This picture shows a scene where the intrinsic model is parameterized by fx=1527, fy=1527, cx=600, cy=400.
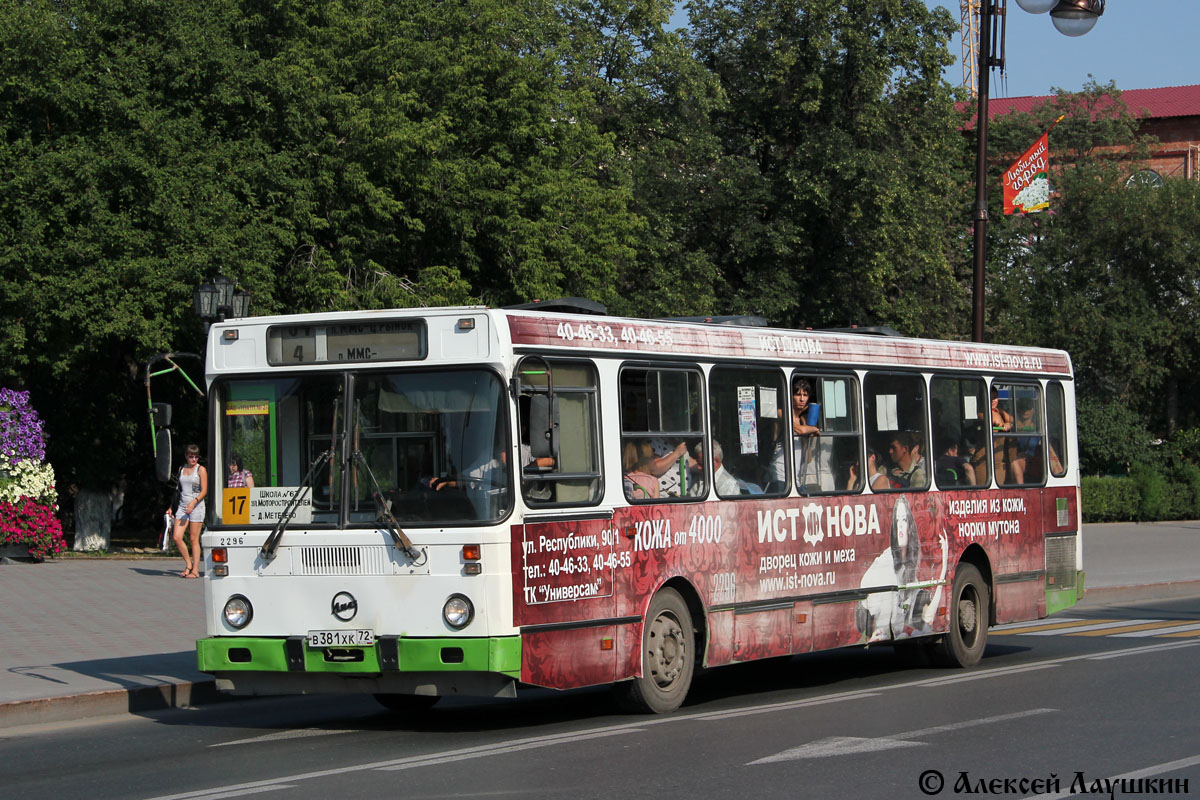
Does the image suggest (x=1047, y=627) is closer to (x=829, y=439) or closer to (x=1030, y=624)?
(x=1030, y=624)

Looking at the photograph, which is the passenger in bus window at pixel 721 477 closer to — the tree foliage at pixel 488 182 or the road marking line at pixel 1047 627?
the road marking line at pixel 1047 627

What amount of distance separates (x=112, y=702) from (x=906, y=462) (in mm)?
7225

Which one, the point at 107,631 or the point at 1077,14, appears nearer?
the point at 107,631

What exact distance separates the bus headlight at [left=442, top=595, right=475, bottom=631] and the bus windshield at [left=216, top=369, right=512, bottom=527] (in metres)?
0.50

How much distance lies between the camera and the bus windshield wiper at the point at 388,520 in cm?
991

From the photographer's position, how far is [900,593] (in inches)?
546

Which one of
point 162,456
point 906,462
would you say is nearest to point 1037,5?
point 906,462

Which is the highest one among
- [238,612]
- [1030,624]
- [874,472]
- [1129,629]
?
[874,472]

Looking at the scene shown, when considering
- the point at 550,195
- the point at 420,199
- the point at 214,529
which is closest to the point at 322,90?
the point at 420,199

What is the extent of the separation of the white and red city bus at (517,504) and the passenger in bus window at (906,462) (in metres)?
0.88

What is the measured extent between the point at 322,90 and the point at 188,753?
23568 millimetres

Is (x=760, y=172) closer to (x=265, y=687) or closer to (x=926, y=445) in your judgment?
(x=926, y=445)

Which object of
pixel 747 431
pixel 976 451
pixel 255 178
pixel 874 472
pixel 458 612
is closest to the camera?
pixel 458 612

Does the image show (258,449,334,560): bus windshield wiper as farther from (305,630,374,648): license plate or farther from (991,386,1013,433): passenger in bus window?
(991,386,1013,433): passenger in bus window
